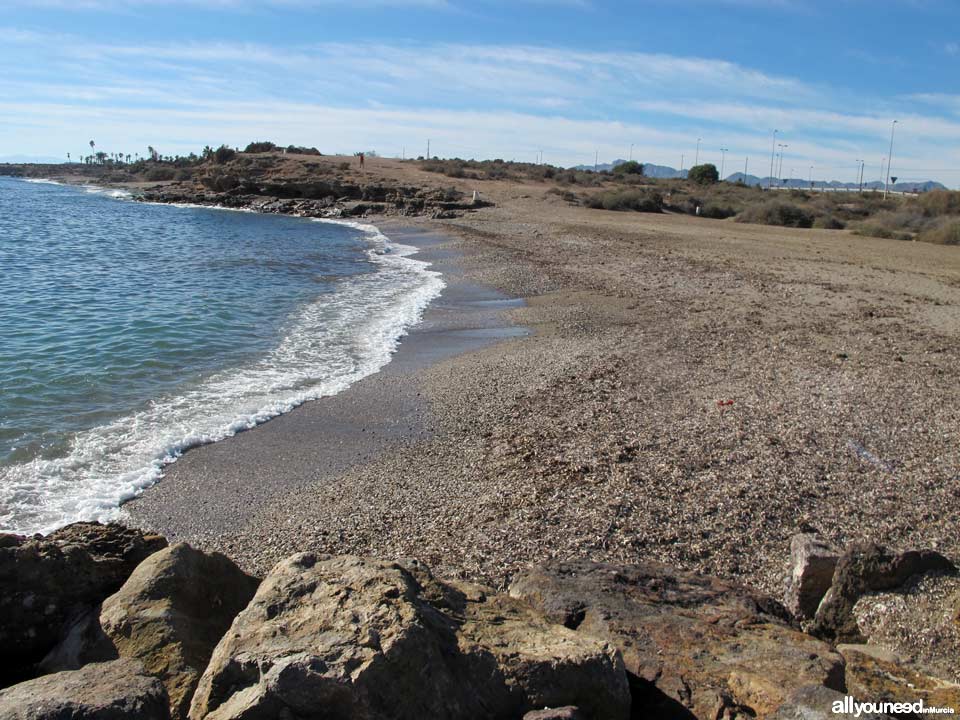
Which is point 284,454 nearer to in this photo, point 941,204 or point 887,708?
point 887,708

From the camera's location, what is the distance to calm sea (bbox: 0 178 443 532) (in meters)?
6.80

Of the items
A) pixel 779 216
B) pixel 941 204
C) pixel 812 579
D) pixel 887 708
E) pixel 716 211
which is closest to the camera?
pixel 887 708

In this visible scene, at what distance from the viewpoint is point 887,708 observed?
9.53 feet

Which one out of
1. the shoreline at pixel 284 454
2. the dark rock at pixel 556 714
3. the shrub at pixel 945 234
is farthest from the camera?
the shrub at pixel 945 234

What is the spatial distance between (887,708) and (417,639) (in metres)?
1.97

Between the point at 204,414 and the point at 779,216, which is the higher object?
the point at 779,216

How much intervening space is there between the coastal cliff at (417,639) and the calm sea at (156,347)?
2.58 metres

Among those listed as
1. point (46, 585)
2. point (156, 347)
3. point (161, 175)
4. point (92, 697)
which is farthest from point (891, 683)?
point (161, 175)

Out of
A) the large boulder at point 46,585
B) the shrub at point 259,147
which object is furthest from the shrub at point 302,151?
the large boulder at point 46,585

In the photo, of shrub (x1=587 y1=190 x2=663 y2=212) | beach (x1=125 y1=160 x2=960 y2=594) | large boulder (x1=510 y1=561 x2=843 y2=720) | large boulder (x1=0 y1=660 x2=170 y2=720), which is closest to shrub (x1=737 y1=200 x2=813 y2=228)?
shrub (x1=587 y1=190 x2=663 y2=212)

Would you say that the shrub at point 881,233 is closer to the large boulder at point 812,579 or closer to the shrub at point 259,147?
the large boulder at point 812,579

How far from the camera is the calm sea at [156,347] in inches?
268

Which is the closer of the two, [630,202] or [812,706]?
[812,706]

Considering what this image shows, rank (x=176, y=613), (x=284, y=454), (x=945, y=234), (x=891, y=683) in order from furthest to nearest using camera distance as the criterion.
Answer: (x=945, y=234) < (x=284, y=454) < (x=176, y=613) < (x=891, y=683)
